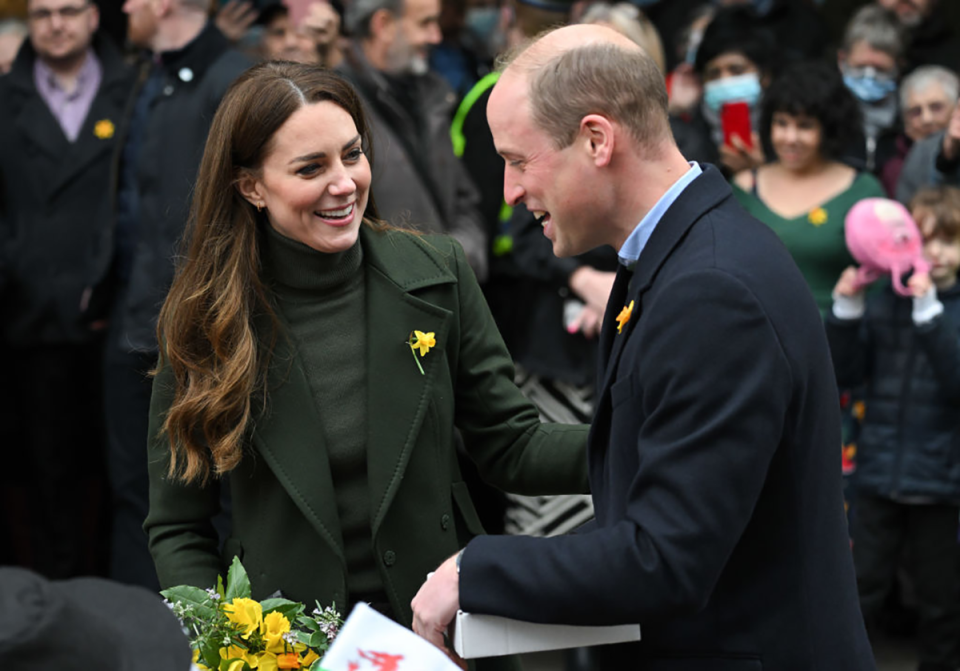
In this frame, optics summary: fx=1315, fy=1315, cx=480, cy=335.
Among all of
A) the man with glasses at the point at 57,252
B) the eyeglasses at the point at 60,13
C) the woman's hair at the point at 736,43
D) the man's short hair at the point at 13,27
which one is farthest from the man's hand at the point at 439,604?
the man's short hair at the point at 13,27

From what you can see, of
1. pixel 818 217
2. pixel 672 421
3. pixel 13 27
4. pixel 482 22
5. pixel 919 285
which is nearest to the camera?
pixel 672 421

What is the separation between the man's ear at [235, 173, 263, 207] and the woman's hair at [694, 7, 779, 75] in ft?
12.9

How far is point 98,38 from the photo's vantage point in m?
5.94

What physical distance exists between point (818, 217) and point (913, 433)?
0.95m

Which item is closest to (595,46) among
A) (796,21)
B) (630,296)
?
(630,296)

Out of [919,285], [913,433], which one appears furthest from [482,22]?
[913,433]

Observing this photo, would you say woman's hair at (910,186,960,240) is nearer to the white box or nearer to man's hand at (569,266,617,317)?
man's hand at (569,266,617,317)

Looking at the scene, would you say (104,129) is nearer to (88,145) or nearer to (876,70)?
(88,145)

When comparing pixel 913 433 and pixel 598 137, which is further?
pixel 913 433

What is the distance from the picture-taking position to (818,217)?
5355 millimetres

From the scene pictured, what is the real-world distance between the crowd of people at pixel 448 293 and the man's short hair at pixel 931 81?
0.13 feet

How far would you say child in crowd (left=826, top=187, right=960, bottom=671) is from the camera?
5082mm

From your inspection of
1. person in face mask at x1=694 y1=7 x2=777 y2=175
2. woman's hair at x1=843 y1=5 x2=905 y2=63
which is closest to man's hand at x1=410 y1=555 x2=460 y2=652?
person in face mask at x1=694 y1=7 x2=777 y2=175

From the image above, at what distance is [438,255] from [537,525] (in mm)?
2786
